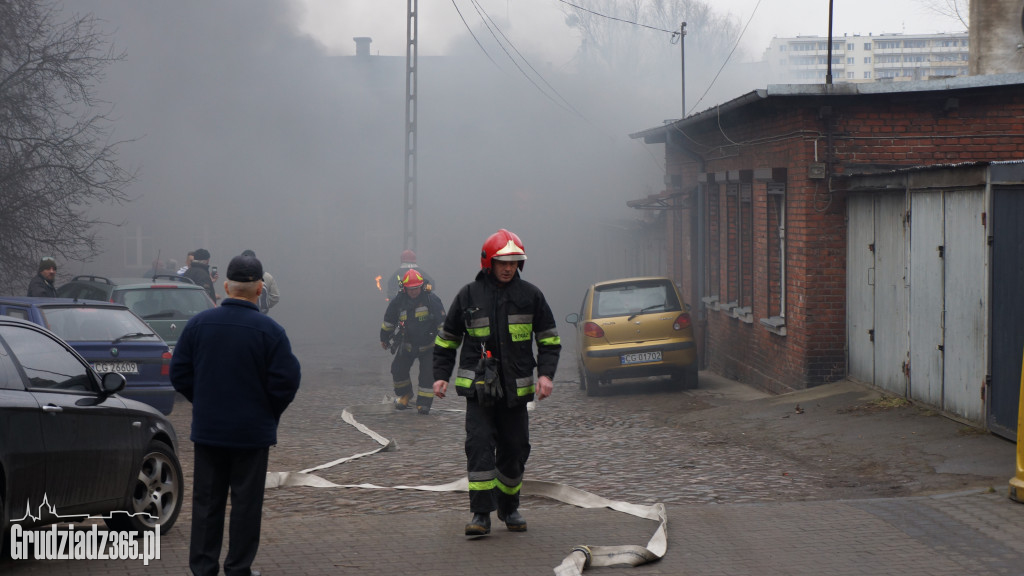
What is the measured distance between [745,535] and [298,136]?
136 ft

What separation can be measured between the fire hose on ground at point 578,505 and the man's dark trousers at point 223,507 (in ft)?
4.98

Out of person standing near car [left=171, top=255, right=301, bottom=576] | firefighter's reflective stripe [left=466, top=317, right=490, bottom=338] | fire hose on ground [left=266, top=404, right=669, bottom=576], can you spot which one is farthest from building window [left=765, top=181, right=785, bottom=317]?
person standing near car [left=171, top=255, right=301, bottom=576]

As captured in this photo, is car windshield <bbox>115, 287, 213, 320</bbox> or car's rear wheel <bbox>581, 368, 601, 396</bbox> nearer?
car windshield <bbox>115, 287, 213, 320</bbox>

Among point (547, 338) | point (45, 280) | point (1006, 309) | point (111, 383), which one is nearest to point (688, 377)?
point (1006, 309)

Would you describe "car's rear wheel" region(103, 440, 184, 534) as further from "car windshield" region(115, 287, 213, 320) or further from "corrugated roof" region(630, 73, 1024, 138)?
"car windshield" region(115, 287, 213, 320)

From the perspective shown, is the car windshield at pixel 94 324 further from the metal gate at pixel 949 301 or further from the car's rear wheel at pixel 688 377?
the metal gate at pixel 949 301

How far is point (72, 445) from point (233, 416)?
135 cm

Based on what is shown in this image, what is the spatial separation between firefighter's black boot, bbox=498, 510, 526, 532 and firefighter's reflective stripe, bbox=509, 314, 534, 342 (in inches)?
41.0

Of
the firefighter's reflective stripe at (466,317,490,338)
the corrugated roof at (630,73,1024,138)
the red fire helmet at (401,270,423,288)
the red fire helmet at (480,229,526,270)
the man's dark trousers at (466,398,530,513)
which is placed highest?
the corrugated roof at (630,73,1024,138)

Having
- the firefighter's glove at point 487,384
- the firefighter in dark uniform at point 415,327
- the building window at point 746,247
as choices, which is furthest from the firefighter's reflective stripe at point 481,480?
the building window at point 746,247

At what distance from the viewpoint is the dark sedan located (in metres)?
5.50

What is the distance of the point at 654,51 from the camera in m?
60.2

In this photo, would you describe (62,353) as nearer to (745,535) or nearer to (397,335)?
(745,535)

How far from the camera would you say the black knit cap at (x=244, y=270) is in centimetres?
529
